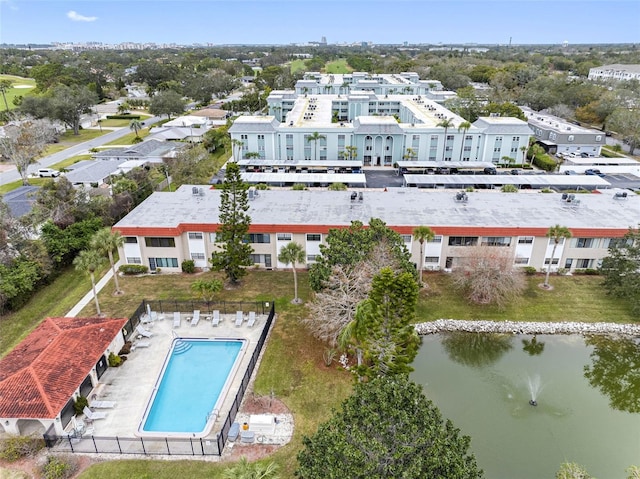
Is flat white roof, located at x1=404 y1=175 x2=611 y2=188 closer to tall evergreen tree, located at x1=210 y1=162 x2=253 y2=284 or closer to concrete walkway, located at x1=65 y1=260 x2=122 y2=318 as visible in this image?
tall evergreen tree, located at x1=210 y1=162 x2=253 y2=284

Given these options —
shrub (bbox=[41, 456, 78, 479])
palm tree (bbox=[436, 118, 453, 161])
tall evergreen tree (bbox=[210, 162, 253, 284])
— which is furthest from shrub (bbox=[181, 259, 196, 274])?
palm tree (bbox=[436, 118, 453, 161])

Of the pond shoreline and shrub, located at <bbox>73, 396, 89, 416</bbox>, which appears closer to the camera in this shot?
shrub, located at <bbox>73, 396, 89, 416</bbox>

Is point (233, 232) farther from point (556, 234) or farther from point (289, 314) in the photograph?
point (556, 234)

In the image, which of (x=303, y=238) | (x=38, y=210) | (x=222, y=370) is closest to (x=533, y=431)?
(x=222, y=370)

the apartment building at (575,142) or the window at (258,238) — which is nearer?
the window at (258,238)

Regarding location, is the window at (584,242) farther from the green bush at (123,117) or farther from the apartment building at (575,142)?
the green bush at (123,117)

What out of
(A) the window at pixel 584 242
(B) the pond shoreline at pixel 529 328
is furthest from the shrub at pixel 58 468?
(A) the window at pixel 584 242
